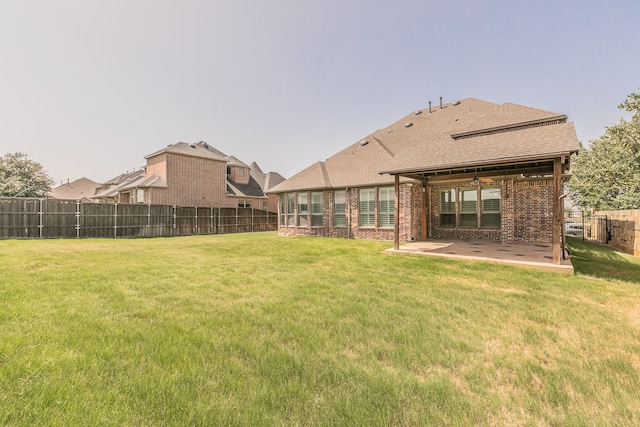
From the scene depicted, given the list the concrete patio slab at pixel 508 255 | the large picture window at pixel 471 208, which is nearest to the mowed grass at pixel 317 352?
the concrete patio slab at pixel 508 255

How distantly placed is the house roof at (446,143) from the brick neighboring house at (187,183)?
10.4 metres

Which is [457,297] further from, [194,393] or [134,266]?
[134,266]

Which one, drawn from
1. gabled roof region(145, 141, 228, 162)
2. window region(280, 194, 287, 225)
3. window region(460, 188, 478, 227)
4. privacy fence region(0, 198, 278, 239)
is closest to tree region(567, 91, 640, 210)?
window region(460, 188, 478, 227)

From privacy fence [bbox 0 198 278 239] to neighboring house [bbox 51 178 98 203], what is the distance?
50.3 meters

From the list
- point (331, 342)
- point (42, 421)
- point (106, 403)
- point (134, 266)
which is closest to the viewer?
point (42, 421)

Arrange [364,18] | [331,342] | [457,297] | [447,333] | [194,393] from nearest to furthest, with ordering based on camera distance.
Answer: [194,393], [331,342], [447,333], [457,297], [364,18]

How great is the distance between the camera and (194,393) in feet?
7.52

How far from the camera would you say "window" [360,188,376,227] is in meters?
14.4

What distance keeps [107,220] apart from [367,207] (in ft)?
55.1

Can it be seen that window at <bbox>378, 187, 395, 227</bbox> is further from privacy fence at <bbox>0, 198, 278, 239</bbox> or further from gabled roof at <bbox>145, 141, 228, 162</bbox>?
gabled roof at <bbox>145, 141, 228, 162</bbox>

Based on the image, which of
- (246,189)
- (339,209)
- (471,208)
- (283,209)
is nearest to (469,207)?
(471,208)

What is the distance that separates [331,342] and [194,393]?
1.56m

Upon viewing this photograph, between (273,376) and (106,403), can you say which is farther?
(273,376)

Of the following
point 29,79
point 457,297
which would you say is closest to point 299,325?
point 457,297
